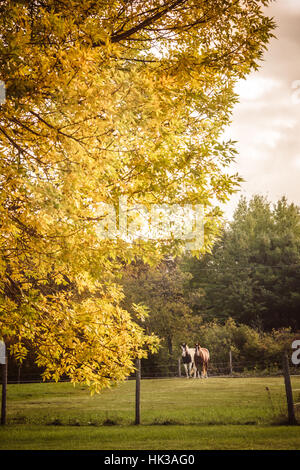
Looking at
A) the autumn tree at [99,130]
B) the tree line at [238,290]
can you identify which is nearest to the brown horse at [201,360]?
the tree line at [238,290]

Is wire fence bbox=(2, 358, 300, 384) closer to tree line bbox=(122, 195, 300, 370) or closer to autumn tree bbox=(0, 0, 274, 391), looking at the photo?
tree line bbox=(122, 195, 300, 370)

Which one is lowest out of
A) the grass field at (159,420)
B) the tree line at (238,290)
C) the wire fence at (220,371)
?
the wire fence at (220,371)

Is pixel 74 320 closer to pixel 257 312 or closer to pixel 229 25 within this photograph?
pixel 229 25

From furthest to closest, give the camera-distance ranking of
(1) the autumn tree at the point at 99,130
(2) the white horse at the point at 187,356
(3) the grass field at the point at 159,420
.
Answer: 1. (2) the white horse at the point at 187,356
2. (3) the grass field at the point at 159,420
3. (1) the autumn tree at the point at 99,130

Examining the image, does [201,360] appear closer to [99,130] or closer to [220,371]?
[220,371]

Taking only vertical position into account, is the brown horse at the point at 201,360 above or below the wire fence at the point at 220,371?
above

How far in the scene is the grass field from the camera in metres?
7.86

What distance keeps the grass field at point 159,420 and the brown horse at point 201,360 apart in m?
3.16

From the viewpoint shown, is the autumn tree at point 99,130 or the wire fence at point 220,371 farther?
the wire fence at point 220,371

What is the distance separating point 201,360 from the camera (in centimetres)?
2200

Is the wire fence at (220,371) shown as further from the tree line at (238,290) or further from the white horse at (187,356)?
the white horse at (187,356)

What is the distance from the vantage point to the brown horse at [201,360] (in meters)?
21.6

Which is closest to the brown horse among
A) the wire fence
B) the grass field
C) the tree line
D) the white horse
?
the white horse

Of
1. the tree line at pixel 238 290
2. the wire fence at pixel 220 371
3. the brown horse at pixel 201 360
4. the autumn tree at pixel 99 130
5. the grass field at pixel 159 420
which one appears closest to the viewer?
the autumn tree at pixel 99 130
